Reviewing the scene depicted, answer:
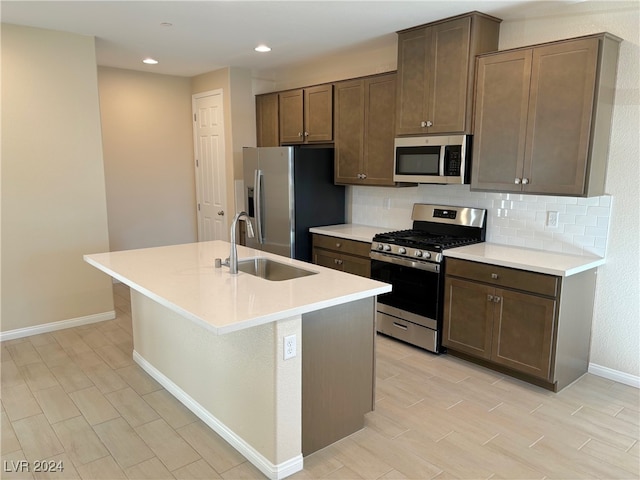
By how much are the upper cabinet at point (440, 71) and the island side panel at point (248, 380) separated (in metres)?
2.23

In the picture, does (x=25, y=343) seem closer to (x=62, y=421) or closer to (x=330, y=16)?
(x=62, y=421)

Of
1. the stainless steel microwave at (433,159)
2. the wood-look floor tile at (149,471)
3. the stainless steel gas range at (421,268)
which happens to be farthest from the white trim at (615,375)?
the wood-look floor tile at (149,471)

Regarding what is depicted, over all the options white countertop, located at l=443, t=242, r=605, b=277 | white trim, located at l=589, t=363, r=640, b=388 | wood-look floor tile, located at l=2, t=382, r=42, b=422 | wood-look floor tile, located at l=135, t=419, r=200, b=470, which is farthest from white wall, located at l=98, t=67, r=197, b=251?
white trim, located at l=589, t=363, r=640, b=388

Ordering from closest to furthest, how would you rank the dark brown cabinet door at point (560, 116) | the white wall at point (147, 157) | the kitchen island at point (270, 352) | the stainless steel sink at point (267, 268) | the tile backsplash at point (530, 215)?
the kitchen island at point (270, 352) → the dark brown cabinet door at point (560, 116) → the stainless steel sink at point (267, 268) → the tile backsplash at point (530, 215) → the white wall at point (147, 157)

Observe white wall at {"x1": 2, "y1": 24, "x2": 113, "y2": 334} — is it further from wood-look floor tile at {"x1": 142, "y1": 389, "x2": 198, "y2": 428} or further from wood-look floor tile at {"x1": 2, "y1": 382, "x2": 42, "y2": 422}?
wood-look floor tile at {"x1": 142, "y1": 389, "x2": 198, "y2": 428}

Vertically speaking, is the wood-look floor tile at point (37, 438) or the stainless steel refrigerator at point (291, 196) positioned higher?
the stainless steel refrigerator at point (291, 196)

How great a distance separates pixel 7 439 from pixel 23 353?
1343 millimetres

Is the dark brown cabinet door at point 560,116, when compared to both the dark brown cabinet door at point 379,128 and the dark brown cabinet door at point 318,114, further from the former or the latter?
the dark brown cabinet door at point 318,114

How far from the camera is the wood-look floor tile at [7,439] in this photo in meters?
2.45

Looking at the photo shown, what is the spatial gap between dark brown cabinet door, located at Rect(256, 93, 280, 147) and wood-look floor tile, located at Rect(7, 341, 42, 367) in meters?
3.15

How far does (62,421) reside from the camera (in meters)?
2.72

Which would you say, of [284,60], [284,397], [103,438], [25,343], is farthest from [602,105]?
[25,343]

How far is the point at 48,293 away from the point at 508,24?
14.7 feet

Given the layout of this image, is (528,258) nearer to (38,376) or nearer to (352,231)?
(352,231)
